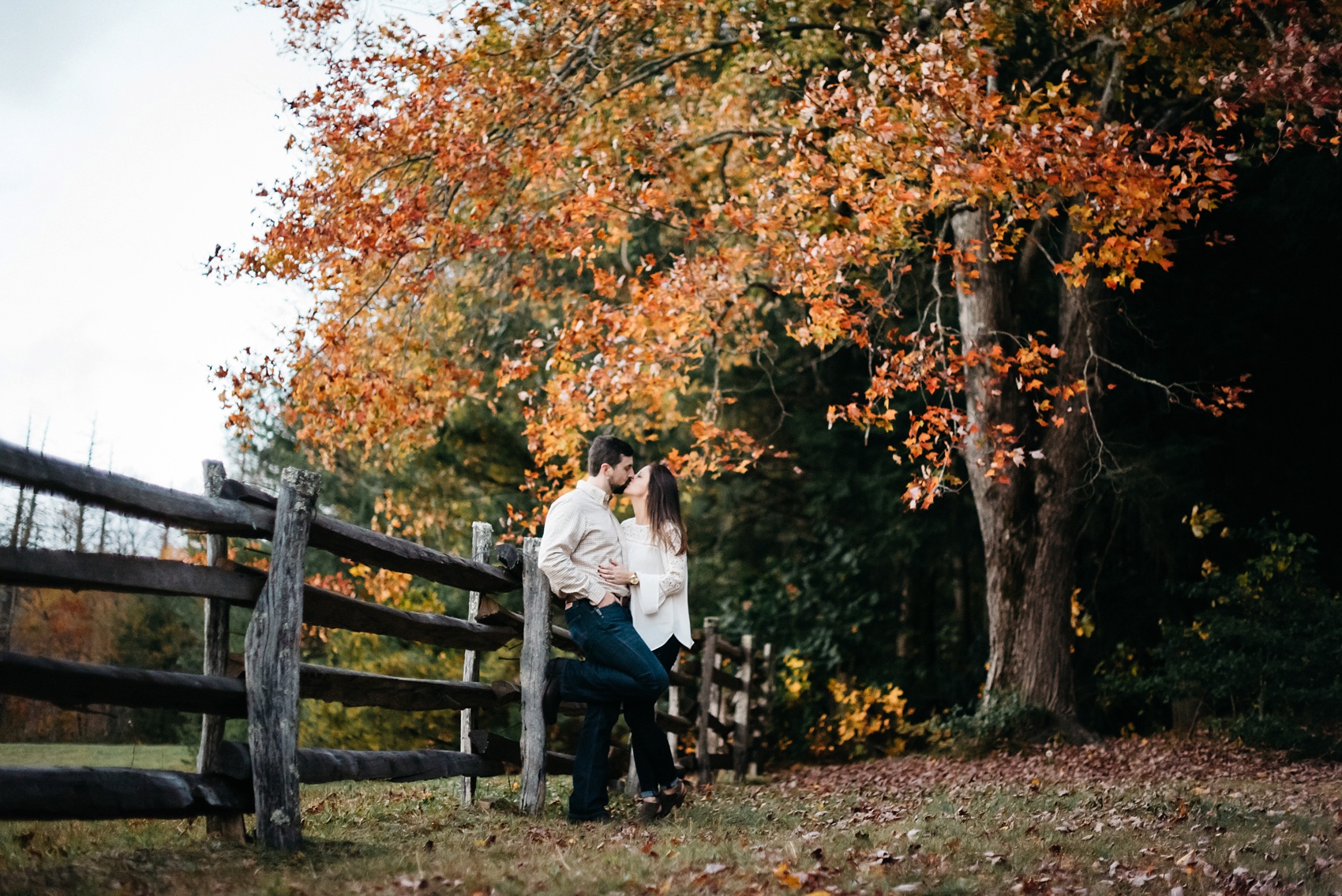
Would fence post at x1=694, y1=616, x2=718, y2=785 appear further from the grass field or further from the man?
the man

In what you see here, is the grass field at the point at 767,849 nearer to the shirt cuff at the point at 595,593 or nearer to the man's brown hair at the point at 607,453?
the shirt cuff at the point at 595,593

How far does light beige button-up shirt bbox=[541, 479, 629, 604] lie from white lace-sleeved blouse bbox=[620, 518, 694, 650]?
0.14m

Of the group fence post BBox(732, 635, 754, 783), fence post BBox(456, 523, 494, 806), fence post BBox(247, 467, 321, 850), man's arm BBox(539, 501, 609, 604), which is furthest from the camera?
fence post BBox(732, 635, 754, 783)

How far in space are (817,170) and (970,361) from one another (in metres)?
2.40

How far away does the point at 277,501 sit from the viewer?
5293 millimetres

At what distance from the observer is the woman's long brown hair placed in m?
6.98

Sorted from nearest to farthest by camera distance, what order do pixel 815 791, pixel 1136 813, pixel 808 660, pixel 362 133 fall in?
1. pixel 1136 813
2. pixel 815 791
3. pixel 362 133
4. pixel 808 660

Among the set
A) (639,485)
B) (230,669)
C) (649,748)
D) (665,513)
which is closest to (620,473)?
(639,485)

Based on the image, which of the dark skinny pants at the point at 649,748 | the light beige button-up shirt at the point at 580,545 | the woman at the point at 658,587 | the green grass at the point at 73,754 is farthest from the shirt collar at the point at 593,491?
the green grass at the point at 73,754

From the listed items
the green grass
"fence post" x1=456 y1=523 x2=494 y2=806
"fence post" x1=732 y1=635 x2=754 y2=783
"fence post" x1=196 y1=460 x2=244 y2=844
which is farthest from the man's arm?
"fence post" x1=732 y1=635 x2=754 y2=783

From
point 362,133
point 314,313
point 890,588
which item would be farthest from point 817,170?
point 890,588

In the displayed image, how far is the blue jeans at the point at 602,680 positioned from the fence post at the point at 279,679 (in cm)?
185

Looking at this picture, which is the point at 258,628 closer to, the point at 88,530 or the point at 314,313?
the point at 88,530

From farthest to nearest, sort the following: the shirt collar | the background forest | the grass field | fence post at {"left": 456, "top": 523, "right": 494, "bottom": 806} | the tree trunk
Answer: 1. the background forest
2. the tree trunk
3. fence post at {"left": 456, "top": 523, "right": 494, "bottom": 806}
4. the shirt collar
5. the grass field
